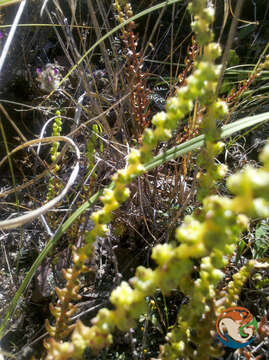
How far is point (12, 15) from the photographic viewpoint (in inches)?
75.7

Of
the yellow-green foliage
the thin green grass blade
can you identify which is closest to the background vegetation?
the thin green grass blade

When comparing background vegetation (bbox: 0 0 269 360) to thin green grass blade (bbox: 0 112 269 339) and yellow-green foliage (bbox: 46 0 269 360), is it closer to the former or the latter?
thin green grass blade (bbox: 0 112 269 339)

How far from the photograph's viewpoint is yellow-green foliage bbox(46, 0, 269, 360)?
34 centimetres

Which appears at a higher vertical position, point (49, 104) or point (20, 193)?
point (49, 104)

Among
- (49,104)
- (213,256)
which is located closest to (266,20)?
(49,104)

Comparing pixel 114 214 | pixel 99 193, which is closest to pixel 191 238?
pixel 99 193

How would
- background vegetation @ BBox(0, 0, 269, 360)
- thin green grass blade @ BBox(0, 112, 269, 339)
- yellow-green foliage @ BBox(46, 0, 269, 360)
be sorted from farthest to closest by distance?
background vegetation @ BBox(0, 0, 269, 360) → thin green grass blade @ BBox(0, 112, 269, 339) → yellow-green foliage @ BBox(46, 0, 269, 360)

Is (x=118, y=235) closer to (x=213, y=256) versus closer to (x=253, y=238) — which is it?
(x=253, y=238)

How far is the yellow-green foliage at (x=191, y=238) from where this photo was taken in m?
0.34

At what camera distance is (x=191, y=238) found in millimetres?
347

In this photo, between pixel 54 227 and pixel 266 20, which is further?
pixel 266 20

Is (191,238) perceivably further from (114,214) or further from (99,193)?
(114,214)

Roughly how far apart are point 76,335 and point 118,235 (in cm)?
60

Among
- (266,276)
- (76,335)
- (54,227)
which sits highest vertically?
(76,335)
